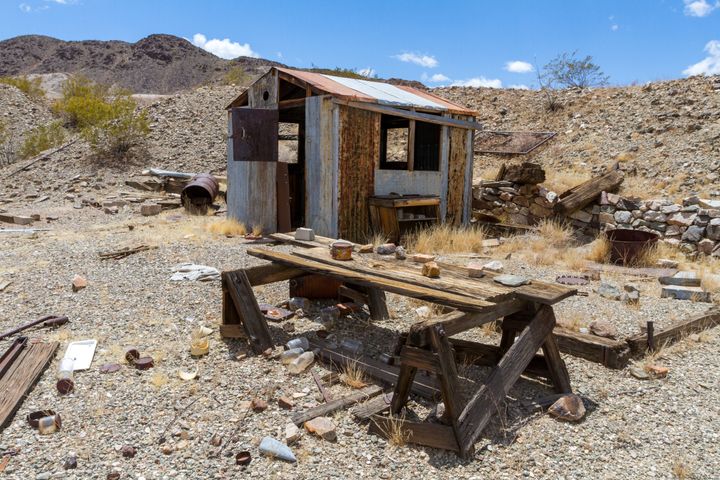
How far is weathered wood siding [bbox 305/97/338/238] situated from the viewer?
361 inches

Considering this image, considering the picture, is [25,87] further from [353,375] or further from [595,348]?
[595,348]

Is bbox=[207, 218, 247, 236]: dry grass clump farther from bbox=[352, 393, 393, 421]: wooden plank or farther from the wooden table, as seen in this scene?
bbox=[352, 393, 393, 421]: wooden plank

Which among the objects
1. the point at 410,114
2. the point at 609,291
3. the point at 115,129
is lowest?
the point at 609,291

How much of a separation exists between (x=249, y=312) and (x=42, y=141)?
19981 mm

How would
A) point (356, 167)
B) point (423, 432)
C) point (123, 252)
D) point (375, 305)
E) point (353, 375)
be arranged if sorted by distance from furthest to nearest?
point (356, 167)
point (123, 252)
point (375, 305)
point (353, 375)
point (423, 432)

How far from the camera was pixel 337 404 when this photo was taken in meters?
3.75

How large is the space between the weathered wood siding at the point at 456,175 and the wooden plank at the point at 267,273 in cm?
638


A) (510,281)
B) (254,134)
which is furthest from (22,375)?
(254,134)

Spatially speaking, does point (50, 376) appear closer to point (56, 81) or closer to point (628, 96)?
point (628, 96)

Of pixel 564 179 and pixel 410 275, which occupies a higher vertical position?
pixel 564 179

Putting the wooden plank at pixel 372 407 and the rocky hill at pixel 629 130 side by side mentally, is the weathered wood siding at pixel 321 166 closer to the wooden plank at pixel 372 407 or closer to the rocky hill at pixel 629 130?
the wooden plank at pixel 372 407

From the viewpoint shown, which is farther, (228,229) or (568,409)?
(228,229)

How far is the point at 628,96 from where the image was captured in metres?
17.8

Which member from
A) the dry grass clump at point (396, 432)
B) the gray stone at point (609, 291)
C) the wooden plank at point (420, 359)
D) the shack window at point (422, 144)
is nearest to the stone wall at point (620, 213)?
the shack window at point (422, 144)
